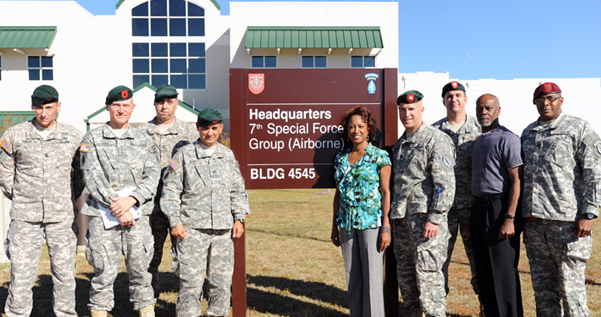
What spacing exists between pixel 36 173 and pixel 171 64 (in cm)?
2349

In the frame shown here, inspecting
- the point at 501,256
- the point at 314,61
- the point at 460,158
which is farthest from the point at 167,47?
the point at 501,256

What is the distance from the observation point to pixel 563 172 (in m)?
3.78

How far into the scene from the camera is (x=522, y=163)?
388 centimetres

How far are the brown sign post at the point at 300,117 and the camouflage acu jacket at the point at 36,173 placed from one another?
1680mm

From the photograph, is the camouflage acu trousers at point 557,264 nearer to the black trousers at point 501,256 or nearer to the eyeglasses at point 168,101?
the black trousers at point 501,256

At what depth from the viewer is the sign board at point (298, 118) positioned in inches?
184

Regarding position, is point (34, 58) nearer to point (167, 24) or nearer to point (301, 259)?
point (167, 24)

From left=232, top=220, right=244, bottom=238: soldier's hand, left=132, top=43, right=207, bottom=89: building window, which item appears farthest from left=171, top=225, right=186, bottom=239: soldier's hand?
left=132, top=43, right=207, bottom=89: building window

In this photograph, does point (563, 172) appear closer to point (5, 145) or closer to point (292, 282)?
point (292, 282)

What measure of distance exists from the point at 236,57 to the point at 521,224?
73.1 ft

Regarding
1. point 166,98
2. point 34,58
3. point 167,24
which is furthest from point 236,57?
point 166,98

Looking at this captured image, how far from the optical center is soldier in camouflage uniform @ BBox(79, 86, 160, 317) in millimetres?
3830

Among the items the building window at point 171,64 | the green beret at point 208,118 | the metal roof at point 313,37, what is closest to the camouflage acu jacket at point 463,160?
the green beret at point 208,118

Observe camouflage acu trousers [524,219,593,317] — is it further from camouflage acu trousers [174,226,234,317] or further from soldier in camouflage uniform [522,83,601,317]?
camouflage acu trousers [174,226,234,317]
